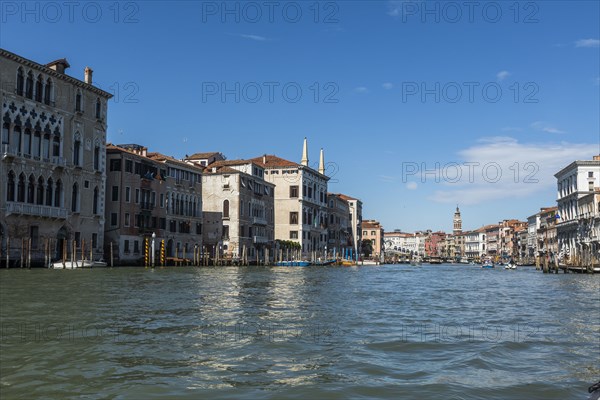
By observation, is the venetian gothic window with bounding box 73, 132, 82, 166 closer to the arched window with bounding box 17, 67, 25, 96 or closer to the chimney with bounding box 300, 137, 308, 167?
the arched window with bounding box 17, 67, 25, 96

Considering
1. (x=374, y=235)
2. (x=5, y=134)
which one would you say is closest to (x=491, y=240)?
(x=374, y=235)

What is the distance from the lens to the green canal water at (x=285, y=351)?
579 cm

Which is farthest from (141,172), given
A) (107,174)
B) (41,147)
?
(41,147)

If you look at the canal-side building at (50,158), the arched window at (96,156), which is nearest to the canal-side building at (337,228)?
the arched window at (96,156)

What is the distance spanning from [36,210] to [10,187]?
186cm

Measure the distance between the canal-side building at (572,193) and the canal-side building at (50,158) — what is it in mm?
49865

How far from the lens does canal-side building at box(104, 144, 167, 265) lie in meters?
38.7

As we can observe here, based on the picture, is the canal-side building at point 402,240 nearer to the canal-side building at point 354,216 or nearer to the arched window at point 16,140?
the canal-side building at point 354,216

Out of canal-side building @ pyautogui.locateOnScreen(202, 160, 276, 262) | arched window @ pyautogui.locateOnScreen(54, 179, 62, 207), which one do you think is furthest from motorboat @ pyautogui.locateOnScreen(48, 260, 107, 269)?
canal-side building @ pyautogui.locateOnScreen(202, 160, 276, 262)

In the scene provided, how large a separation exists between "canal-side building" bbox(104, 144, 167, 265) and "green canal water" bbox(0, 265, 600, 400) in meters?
24.8

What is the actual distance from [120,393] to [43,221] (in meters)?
29.7

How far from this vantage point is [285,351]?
7770mm

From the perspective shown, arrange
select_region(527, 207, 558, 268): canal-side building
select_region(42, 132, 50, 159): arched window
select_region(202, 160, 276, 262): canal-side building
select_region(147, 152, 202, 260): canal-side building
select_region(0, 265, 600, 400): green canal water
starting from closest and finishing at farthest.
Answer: select_region(0, 265, 600, 400): green canal water → select_region(42, 132, 50, 159): arched window → select_region(147, 152, 202, 260): canal-side building → select_region(202, 160, 276, 262): canal-side building → select_region(527, 207, 558, 268): canal-side building

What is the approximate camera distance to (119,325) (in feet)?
32.3
